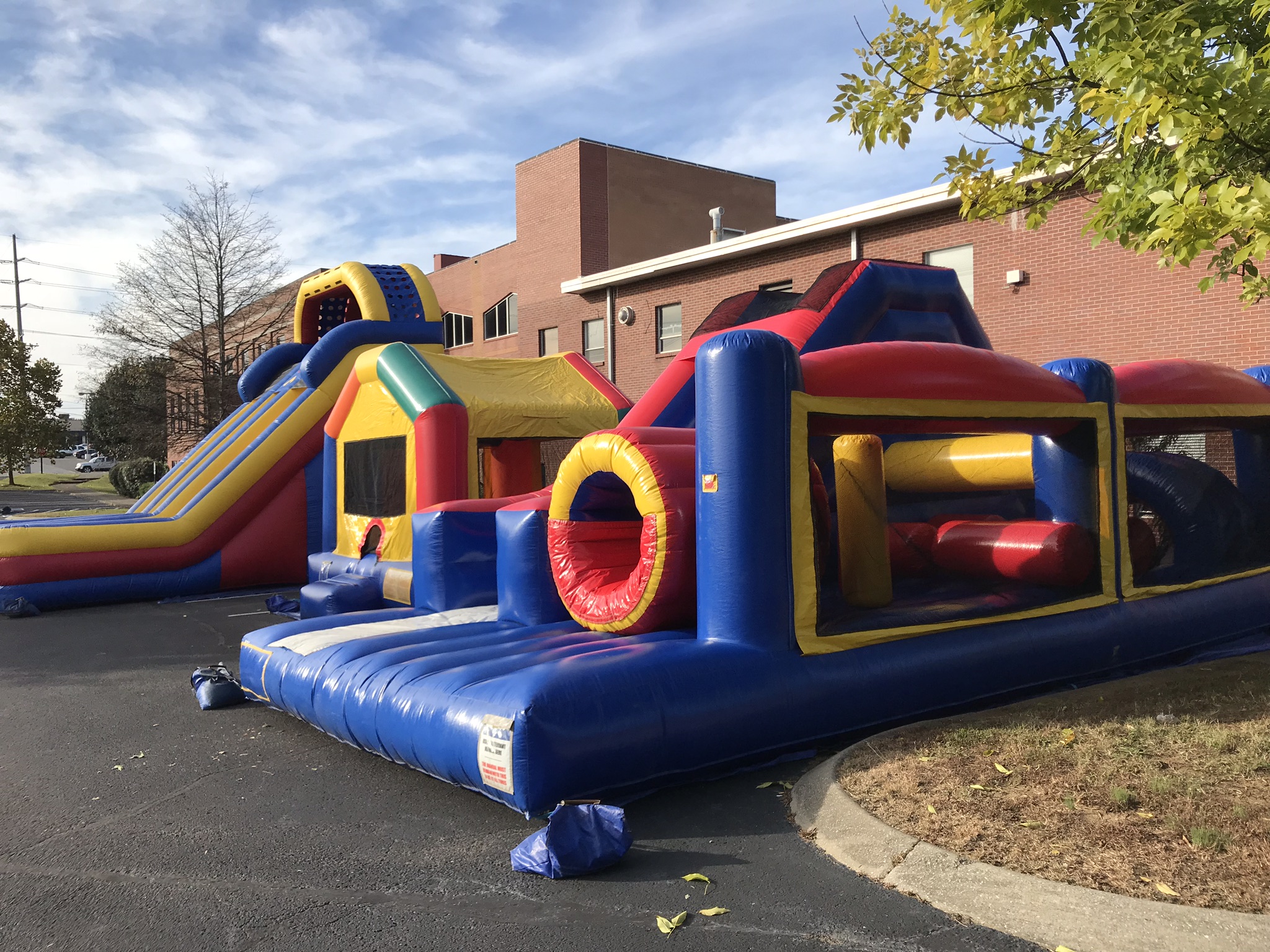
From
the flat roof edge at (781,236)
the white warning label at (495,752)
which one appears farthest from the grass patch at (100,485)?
the white warning label at (495,752)

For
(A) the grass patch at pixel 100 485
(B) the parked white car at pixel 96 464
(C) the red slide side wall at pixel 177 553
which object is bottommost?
(C) the red slide side wall at pixel 177 553

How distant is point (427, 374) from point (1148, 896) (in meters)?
7.89

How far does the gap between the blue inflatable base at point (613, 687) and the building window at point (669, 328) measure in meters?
14.8

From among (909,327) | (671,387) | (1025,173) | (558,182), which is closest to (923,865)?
(1025,173)

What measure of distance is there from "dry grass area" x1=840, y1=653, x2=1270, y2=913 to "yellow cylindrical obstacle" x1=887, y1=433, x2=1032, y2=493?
202 cm

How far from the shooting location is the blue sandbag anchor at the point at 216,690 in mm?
6301

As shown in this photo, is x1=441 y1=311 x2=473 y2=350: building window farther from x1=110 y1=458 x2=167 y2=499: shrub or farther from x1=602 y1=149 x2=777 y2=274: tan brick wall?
x1=110 y1=458 x2=167 y2=499: shrub

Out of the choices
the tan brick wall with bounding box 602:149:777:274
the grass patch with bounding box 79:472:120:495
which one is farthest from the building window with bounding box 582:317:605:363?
the grass patch with bounding box 79:472:120:495

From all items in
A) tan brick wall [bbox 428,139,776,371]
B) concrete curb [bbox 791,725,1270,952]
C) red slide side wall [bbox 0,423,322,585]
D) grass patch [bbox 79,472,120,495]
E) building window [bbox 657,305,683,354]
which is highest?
tan brick wall [bbox 428,139,776,371]

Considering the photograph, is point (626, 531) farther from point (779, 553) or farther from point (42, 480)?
point (42, 480)

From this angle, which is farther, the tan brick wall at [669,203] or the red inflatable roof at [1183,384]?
the tan brick wall at [669,203]

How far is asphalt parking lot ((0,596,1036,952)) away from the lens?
3.23 meters

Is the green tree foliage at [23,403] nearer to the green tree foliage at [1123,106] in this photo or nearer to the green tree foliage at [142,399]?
the green tree foliage at [142,399]

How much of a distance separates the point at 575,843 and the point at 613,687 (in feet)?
2.71
